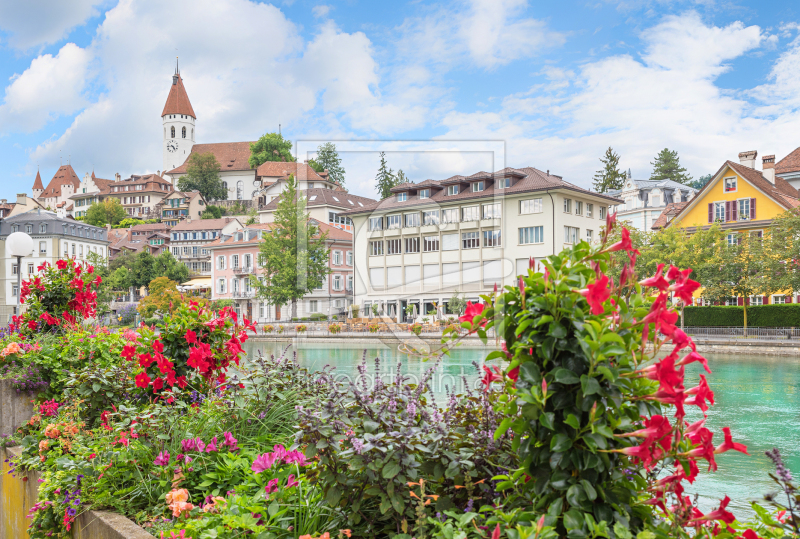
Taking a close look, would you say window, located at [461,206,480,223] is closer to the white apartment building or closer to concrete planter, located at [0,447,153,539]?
the white apartment building

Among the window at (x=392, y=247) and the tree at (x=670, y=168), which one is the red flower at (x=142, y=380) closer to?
the window at (x=392, y=247)

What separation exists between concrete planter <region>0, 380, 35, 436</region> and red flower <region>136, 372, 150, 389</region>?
217 centimetres

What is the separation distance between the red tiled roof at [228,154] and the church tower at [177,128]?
13.7 ft

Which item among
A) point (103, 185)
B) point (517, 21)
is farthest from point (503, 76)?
point (103, 185)

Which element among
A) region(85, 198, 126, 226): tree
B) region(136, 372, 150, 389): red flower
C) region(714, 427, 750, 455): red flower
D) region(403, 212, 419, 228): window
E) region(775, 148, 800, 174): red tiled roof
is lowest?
region(136, 372, 150, 389): red flower

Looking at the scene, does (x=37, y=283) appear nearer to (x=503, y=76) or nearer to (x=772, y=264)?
(x=503, y=76)

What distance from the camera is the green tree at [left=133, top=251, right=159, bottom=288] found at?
67312 millimetres

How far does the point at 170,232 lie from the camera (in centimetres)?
8412

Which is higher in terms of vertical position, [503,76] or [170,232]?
[170,232]

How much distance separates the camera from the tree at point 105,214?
9512 centimetres

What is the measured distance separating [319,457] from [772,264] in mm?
31129

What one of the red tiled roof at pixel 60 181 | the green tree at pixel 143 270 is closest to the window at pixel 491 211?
the green tree at pixel 143 270

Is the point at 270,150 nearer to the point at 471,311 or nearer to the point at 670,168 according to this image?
the point at 670,168

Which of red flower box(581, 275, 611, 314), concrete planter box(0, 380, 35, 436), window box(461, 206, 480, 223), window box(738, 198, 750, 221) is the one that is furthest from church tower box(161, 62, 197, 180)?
red flower box(581, 275, 611, 314)
